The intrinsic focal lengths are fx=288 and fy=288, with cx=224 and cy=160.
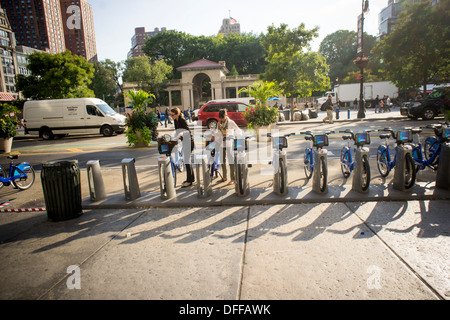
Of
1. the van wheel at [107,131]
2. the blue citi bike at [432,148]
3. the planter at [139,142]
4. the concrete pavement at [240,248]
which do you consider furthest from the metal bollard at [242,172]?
the van wheel at [107,131]

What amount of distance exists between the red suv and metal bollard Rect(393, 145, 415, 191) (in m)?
15.7

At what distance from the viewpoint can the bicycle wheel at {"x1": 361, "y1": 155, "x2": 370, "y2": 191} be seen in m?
5.57

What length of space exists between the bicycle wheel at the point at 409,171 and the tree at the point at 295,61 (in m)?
22.2

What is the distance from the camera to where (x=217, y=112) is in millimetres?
21281

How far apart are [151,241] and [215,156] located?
137 inches

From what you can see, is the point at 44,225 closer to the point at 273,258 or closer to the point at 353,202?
the point at 273,258

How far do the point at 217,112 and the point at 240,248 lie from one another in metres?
18.1

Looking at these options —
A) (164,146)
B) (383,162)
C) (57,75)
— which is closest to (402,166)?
(383,162)

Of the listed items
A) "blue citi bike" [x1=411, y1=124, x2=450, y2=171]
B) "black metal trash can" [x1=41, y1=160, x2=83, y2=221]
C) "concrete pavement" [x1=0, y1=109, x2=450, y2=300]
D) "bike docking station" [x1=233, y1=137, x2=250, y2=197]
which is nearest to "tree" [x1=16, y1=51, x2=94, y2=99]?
"concrete pavement" [x1=0, y1=109, x2=450, y2=300]

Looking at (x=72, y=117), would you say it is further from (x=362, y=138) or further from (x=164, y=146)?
(x=362, y=138)

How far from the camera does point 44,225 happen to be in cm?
502

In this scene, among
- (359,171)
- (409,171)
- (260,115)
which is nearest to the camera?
(409,171)

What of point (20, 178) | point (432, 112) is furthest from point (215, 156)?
point (432, 112)

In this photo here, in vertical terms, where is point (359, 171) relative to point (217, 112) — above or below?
below
